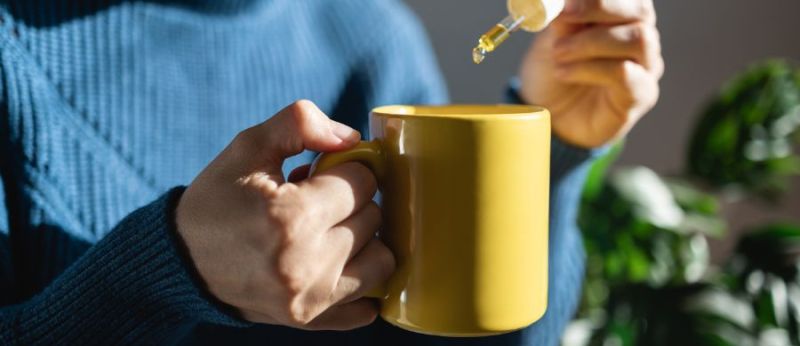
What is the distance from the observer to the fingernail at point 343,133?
20.3 inches

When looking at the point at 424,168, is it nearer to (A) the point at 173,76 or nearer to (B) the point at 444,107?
(B) the point at 444,107

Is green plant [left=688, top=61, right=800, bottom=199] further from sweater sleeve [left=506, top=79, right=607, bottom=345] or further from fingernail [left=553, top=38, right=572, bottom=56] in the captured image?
fingernail [left=553, top=38, right=572, bottom=56]

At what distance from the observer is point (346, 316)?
1.84 ft

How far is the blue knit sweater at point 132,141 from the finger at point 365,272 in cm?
11

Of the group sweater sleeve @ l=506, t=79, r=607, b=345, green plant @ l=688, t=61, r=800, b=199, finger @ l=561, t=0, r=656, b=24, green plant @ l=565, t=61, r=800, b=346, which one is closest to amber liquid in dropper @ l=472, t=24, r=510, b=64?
finger @ l=561, t=0, r=656, b=24

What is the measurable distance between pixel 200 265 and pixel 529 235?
21 cm

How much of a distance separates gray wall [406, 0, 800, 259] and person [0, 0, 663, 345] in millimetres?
513

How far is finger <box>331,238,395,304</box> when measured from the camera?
0.51 m

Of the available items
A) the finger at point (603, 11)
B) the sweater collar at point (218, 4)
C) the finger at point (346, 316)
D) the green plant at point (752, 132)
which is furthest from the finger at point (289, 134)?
the green plant at point (752, 132)

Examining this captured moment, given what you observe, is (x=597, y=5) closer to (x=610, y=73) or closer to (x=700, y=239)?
(x=610, y=73)

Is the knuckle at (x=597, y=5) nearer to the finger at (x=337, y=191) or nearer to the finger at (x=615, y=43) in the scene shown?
the finger at (x=615, y=43)

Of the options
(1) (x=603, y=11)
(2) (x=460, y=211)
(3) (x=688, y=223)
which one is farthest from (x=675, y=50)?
(2) (x=460, y=211)

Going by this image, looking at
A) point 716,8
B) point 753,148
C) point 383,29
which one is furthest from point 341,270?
point 716,8

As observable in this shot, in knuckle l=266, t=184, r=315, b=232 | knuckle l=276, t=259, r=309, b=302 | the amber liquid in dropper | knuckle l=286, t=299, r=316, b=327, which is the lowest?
knuckle l=286, t=299, r=316, b=327
